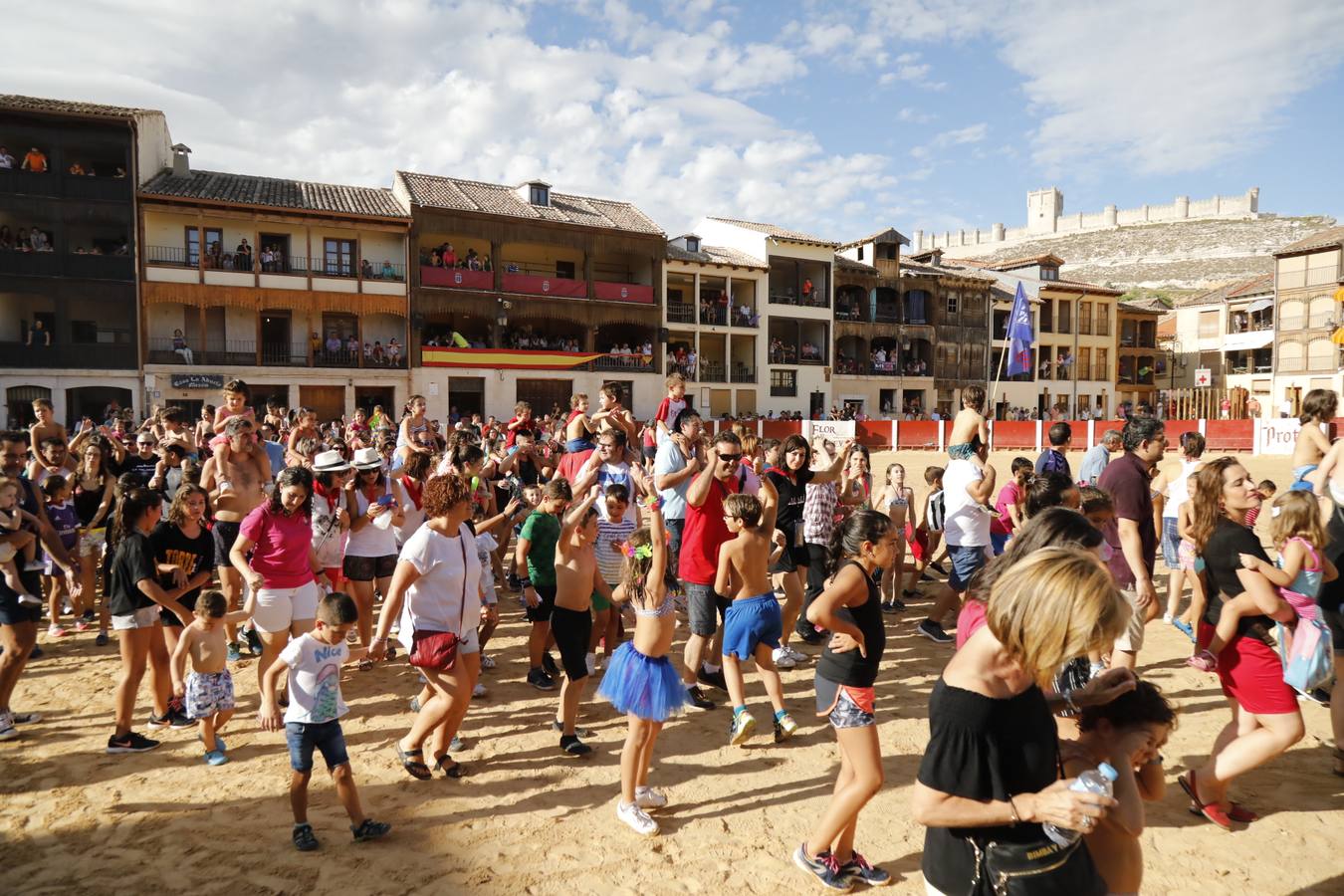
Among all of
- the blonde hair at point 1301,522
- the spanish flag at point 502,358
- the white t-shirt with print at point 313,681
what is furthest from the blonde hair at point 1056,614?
the spanish flag at point 502,358

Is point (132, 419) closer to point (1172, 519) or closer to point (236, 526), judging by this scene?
point (236, 526)

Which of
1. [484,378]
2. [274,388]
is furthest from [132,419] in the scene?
[484,378]

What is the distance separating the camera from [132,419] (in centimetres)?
2400

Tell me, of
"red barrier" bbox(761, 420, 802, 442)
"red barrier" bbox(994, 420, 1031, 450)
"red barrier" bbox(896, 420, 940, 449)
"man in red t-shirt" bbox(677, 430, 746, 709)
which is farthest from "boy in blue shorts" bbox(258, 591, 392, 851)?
"red barrier" bbox(994, 420, 1031, 450)

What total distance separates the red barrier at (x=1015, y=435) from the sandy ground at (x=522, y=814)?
26.3 meters

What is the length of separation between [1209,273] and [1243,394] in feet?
202

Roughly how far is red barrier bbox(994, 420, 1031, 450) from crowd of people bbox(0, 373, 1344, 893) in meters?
23.9

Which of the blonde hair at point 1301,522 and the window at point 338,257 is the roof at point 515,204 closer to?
the window at point 338,257

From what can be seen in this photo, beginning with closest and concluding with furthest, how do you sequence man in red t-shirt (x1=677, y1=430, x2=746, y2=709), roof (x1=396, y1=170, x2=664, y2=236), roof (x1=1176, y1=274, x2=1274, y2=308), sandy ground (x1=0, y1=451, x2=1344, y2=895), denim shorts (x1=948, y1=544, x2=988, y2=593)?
sandy ground (x1=0, y1=451, x2=1344, y2=895) → man in red t-shirt (x1=677, y1=430, x2=746, y2=709) → denim shorts (x1=948, y1=544, x2=988, y2=593) → roof (x1=396, y1=170, x2=664, y2=236) → roof (x1=1176, y1=274, x2=1274, y2=308)

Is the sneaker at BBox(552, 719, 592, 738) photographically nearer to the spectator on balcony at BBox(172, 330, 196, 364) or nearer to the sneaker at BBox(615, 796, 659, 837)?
A: the sneaker at BBox(615, 796, 659, 837)

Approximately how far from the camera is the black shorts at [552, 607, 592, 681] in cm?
481

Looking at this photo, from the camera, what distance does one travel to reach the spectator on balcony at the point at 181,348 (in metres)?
26.2

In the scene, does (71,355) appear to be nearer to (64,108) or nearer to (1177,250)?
(64,108)

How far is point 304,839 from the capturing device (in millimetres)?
3801
